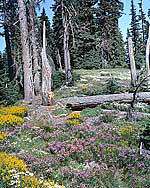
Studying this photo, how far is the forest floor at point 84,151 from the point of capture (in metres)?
5.76

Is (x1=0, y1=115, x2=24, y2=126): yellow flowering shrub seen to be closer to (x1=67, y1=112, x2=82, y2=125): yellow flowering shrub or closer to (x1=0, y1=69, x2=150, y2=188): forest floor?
(x1=0, y1=69, x2=150, y2=188): forest floor

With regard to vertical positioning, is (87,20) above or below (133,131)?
above

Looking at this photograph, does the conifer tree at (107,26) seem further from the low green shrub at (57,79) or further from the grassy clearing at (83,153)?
the grassy clearing at (83,153)

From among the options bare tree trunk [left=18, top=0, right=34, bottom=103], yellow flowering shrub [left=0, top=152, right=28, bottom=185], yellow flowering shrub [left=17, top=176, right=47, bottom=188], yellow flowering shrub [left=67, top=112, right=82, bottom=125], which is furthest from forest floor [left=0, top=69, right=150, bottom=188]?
bare tree trunk [left=18, top=0, right=34, bottom=103]

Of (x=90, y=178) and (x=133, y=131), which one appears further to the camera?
(x=133, y=131)

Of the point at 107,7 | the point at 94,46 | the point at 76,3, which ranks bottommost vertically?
the point at 94,46

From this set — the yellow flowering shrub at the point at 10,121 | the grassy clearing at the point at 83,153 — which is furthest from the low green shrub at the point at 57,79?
the grassy clearing at the point at 83,153

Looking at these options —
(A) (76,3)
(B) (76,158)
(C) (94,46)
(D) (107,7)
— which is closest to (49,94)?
(B) (76,158)

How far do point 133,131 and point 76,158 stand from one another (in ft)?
8.31

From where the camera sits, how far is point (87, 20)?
140 feet

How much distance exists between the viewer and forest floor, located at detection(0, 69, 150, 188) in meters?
5.76

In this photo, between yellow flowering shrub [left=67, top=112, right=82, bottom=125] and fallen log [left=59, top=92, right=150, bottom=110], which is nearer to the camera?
yellow flowering shrub [left=67, top=112, right=82, bottom=125]

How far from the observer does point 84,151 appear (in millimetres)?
7301

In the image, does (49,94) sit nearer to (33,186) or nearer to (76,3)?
(33,186)
